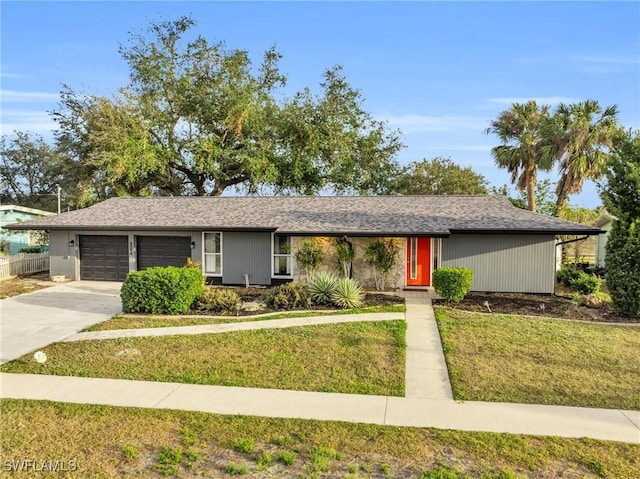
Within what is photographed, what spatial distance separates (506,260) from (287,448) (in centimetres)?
1219

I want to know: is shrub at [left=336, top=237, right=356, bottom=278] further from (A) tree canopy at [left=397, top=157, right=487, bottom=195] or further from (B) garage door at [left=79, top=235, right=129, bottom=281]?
(A) tree canopy at [left=397, top=157, right=487, bottom=195]

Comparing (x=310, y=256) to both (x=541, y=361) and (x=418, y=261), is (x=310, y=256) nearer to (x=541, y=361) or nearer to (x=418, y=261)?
(x=418, y=261)

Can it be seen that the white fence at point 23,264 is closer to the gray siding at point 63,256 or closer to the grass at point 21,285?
the grass at point 21,285

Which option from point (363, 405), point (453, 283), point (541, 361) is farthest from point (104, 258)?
point (541, 361)

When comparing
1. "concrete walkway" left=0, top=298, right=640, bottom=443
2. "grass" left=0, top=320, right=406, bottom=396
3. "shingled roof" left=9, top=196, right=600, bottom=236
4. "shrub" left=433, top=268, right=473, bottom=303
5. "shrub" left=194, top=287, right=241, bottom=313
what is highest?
"shingled roof" left=9, top=196, right=600, bottom=236

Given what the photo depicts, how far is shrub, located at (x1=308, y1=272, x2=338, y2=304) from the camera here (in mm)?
12469

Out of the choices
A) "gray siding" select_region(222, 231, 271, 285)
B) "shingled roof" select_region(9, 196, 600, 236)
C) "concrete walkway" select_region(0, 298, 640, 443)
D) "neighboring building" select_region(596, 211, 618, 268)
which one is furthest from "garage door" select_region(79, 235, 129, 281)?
"neighboring building" select_region(596, 211, 618, 268)

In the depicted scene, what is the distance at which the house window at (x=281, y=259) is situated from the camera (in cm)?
1628

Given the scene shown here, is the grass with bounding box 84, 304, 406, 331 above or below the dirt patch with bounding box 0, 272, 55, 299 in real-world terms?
below

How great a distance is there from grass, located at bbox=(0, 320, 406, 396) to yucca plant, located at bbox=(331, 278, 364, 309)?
230cm

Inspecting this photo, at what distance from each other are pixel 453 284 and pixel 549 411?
22.3 feet

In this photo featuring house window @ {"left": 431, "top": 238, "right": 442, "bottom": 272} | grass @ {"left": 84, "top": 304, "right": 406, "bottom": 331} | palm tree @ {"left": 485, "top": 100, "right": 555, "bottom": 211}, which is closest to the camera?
grass @ {"left": 84, "top": 304, "right": 406, "bottom": 331}

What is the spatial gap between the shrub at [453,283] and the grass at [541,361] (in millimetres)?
1747

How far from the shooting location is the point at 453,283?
41.2ft
